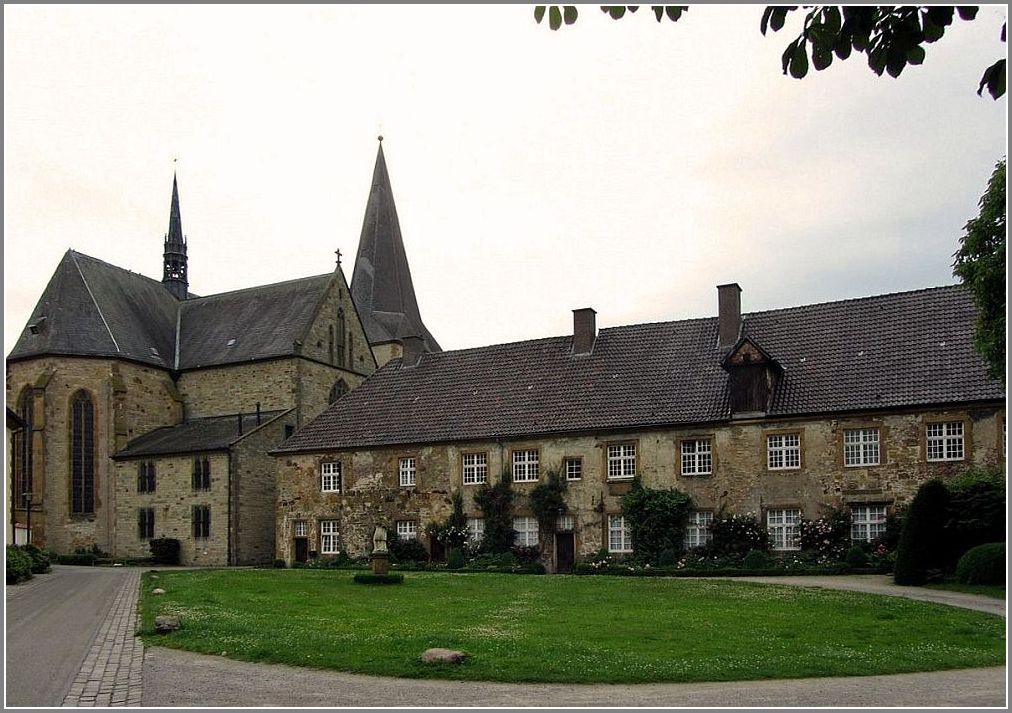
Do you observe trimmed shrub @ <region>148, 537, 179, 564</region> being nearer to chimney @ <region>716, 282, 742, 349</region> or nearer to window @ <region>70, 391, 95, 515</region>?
window @ <region>70, 391, 95, 515</region>

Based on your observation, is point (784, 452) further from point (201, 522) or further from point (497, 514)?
point (201, 522)

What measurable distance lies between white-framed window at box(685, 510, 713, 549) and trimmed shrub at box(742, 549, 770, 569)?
257cm

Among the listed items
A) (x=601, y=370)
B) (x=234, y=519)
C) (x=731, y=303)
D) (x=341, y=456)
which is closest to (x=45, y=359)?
(x=234, y=519)

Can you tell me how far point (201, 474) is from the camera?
1897 inches

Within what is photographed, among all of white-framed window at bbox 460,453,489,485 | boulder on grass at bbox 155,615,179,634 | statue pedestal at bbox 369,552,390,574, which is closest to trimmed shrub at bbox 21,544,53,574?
statue pedestal at bbox 369,552,390,574

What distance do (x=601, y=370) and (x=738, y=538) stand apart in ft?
30.7

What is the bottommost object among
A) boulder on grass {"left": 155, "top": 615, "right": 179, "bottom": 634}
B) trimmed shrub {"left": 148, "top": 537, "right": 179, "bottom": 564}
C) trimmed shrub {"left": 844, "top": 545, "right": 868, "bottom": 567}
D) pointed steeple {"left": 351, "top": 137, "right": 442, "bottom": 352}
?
trimmed shrub {"left": 148, "top": 537, "right": 179, "bottom": 564}

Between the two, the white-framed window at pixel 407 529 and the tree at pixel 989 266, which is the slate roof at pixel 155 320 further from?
the tree at pixel 989 266

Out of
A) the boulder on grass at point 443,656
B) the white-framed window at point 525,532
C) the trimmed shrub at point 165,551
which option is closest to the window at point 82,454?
the trimmed shrub at point 165,551

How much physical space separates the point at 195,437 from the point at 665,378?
25.5 meters

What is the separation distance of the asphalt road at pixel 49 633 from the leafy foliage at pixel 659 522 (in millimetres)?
16786

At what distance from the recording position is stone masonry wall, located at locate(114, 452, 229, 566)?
155 ft

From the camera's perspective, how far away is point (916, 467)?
31.6m

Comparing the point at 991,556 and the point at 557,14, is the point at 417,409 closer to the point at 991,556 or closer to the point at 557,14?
the point at 991,556
